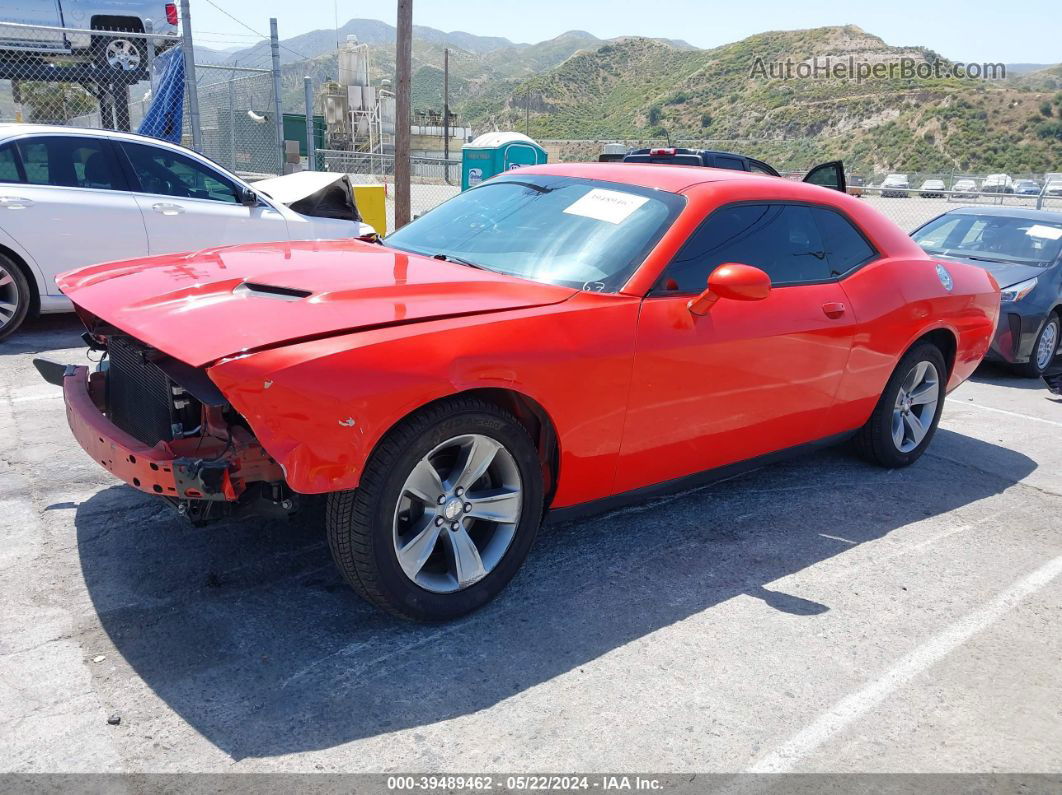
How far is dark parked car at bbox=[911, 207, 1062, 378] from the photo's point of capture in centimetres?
799

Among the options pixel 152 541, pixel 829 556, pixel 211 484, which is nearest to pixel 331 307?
pixel 211 484

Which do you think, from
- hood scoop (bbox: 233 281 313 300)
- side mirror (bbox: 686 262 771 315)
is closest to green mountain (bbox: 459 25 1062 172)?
side mirror (bbox: 686 262 771 315)

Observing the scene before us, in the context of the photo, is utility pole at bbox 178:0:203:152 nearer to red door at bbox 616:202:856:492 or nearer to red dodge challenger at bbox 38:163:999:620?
red dodge challenger at bbox 38:163:999:620

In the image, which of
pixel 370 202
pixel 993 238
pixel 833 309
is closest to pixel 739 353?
pixel 833 309

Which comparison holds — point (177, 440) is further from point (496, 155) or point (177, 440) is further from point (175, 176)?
point (496, 155)

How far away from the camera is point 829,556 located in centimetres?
404

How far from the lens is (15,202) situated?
21.2 ft

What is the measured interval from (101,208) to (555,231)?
4.68 meters

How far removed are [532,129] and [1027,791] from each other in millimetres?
95336

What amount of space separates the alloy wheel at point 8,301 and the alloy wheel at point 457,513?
499 centimetres

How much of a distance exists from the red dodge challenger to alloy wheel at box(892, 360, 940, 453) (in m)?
0.39

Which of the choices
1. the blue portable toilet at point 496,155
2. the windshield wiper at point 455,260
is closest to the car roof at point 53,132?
the windshield wiper at point 455,260

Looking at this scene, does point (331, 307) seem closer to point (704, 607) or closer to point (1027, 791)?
point (704, 607)

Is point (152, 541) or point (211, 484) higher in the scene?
point (211, 484)
